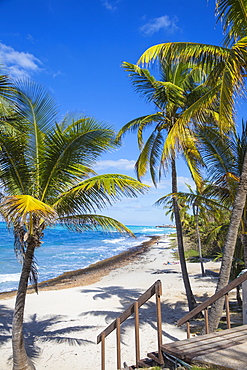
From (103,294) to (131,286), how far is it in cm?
308

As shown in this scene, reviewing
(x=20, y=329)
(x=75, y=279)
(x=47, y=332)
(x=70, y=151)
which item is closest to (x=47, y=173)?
Answer: (x=70, y=151)

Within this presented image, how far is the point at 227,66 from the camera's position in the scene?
244 inches

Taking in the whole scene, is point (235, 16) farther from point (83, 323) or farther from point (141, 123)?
point (83, 323)

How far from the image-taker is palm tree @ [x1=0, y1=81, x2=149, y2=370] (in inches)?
247

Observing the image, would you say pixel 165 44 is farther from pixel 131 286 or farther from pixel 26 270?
pixel 131 286

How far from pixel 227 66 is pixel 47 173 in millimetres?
4517

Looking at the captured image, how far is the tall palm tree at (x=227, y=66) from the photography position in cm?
618

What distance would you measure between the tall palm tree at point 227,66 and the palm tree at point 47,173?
217cm

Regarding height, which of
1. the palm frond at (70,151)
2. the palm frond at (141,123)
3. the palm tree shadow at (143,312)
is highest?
the palm frond at (141,123)

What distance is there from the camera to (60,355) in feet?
23.7

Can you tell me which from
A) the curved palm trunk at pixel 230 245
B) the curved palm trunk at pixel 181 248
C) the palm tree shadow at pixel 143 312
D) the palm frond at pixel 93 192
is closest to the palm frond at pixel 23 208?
the palm frond at pixel 93 192

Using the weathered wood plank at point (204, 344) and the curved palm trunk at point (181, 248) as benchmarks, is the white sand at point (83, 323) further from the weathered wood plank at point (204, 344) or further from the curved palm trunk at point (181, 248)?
the weathered wood plank at point (204, 344)

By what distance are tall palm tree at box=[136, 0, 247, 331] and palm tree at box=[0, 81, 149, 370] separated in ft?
7.12

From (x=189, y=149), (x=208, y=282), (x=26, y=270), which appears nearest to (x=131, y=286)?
(x=208, y=282)
